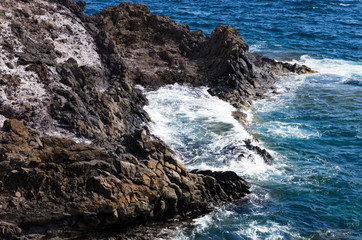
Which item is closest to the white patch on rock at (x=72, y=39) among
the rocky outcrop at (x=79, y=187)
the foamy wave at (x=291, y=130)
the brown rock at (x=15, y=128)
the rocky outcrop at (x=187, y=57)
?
the rocky outcrop at (x=187, y=57)

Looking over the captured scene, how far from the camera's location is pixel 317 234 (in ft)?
54.2

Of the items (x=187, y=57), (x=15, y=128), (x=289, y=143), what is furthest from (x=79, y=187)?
(x=187, y=57)

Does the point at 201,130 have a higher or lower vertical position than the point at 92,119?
lower

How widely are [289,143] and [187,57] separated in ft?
40.5

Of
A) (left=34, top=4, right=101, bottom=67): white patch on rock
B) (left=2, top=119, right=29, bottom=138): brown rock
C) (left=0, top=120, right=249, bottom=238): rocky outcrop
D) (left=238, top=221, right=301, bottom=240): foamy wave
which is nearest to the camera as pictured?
(left=0, top=120, right=249, bottom=238): rocky outcrop

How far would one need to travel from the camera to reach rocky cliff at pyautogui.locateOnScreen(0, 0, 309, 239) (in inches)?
567

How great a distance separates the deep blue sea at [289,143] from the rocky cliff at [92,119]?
1173 millimetres

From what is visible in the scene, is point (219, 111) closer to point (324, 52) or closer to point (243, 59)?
point (243, 59)

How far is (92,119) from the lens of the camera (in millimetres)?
20125

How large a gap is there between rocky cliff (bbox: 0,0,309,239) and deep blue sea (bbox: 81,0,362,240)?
1173 millimetres

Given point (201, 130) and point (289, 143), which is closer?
point (289, 143)

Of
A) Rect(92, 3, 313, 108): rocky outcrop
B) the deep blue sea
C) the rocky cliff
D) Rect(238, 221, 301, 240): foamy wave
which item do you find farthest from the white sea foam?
Rect(238, 221, 301, 240): foamy wave

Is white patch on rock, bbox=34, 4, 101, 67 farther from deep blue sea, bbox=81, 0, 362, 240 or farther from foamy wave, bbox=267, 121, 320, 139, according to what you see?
foamy wave, bbox=267, 121, 320, 139

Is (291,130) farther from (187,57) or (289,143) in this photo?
(187,57)
